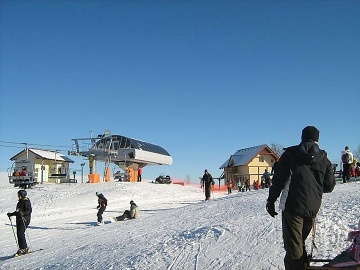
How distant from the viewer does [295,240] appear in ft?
14.1

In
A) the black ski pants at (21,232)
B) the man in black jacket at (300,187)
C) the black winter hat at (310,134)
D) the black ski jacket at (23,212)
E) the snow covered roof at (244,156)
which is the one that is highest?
the snow covered roof at (244,156)

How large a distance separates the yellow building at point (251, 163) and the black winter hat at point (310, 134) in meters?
46.0

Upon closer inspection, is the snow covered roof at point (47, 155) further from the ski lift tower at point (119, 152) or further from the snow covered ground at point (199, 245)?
the snow covered ground at point (199, 245)

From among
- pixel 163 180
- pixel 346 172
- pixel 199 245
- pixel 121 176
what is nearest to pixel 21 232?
pixel 199 245

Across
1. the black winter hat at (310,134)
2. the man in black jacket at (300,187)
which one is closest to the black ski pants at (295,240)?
the man in black jacket at (300,187)

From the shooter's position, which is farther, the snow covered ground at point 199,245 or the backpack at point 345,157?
the backpack at point 345,157

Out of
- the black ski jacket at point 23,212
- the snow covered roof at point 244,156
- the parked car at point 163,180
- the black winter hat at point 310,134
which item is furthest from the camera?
the snow covered roof at point 244,156

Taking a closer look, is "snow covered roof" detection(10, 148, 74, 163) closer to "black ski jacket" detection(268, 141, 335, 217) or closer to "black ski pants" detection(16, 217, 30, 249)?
"black ski pants" detection(16, 217, 30, 249)

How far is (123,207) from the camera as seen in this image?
2419 cm

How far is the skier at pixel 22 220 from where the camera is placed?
1140cm

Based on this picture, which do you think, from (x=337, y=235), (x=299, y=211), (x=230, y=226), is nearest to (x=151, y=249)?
(x=230, y=226)

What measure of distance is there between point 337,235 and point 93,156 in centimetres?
3756

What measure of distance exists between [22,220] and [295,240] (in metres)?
9.57

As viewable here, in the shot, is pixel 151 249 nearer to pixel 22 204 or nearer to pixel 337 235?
pixel 337 235
